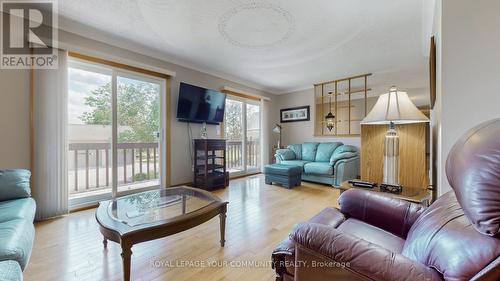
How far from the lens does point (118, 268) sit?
1491 millimetres

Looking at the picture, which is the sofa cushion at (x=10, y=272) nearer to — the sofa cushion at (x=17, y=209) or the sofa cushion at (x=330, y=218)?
the sofa cushion at (x=17, y=209)

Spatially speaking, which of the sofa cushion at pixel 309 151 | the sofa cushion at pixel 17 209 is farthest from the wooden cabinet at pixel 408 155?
the sofa cushion at pixel 17 209

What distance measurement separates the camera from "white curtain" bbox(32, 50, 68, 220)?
2.27m

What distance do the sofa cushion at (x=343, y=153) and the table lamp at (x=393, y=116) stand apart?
1958mm

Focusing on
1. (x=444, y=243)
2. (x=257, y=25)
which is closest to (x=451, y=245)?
(x=444, y=243)

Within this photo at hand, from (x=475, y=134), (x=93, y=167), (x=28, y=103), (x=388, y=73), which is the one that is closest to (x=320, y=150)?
(x=388, y=73)

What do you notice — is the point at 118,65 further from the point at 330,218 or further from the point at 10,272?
the point at 330,218

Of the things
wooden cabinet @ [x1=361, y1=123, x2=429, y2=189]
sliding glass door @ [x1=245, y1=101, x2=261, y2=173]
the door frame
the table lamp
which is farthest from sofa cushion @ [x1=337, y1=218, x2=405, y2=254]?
sliding glass door @ [x1=245, y1=101, x2=261, y2=173]

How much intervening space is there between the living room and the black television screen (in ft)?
0.11

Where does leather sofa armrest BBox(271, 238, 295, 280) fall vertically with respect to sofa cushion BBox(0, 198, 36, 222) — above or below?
below

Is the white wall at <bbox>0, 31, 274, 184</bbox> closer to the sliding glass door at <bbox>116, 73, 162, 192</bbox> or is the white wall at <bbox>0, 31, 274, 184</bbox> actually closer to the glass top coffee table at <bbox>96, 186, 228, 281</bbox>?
the sliding glass door at <bbox>116, 73, 162, 192</bbox>

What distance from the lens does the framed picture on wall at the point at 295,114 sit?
537 centimetres

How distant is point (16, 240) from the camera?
3.69 feet

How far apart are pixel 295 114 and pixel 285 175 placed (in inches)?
92.1
